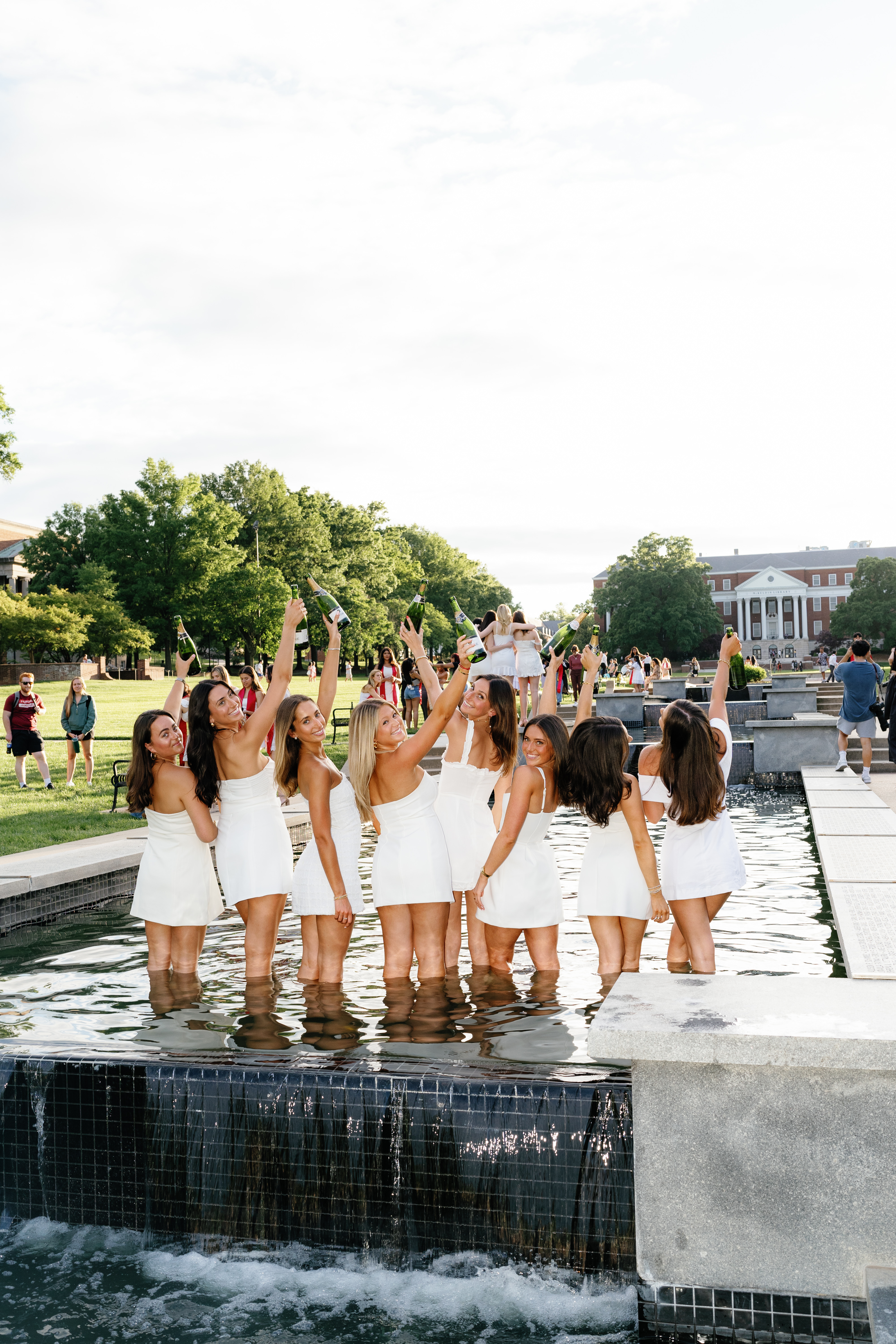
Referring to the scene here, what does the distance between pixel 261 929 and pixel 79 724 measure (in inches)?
522

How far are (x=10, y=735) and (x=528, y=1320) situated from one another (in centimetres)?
1624

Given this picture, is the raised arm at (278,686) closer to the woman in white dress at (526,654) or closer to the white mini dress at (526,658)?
the woman in white dress at (526,654)

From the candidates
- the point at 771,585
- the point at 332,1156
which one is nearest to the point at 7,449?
the point at 332,1156

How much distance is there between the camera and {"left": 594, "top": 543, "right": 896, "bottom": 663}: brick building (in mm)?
150875

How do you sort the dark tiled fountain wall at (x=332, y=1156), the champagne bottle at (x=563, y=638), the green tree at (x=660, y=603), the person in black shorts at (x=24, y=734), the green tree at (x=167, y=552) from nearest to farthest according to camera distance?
the dark tiled fountain wall at (x=332, y=1156) → the champagne bottle at (x=563, y=638) → the person in black shorts at (x=24, y=734) → the green tree at (x=167, y=552) → the green tree at (x=660, y=603)

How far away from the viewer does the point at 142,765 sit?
255 inches

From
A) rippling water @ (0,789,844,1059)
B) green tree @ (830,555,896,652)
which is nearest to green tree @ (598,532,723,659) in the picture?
green tree @ (830,555,896,652)

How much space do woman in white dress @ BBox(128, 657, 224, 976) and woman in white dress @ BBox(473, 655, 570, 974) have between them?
66.0 inches

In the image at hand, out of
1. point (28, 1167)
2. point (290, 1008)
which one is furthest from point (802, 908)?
point (28, 1167)

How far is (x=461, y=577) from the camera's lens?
11538 centimetres

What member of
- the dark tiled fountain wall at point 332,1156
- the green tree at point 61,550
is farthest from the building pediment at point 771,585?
the dark tiled fountain wall at point 332,1156

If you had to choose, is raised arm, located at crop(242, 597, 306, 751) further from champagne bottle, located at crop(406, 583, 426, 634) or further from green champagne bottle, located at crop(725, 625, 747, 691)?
green champagne bottle, located at crop(725, 625, 747, 691)

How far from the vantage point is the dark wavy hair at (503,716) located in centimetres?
637

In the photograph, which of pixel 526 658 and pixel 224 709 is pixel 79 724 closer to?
pixel 526 658
